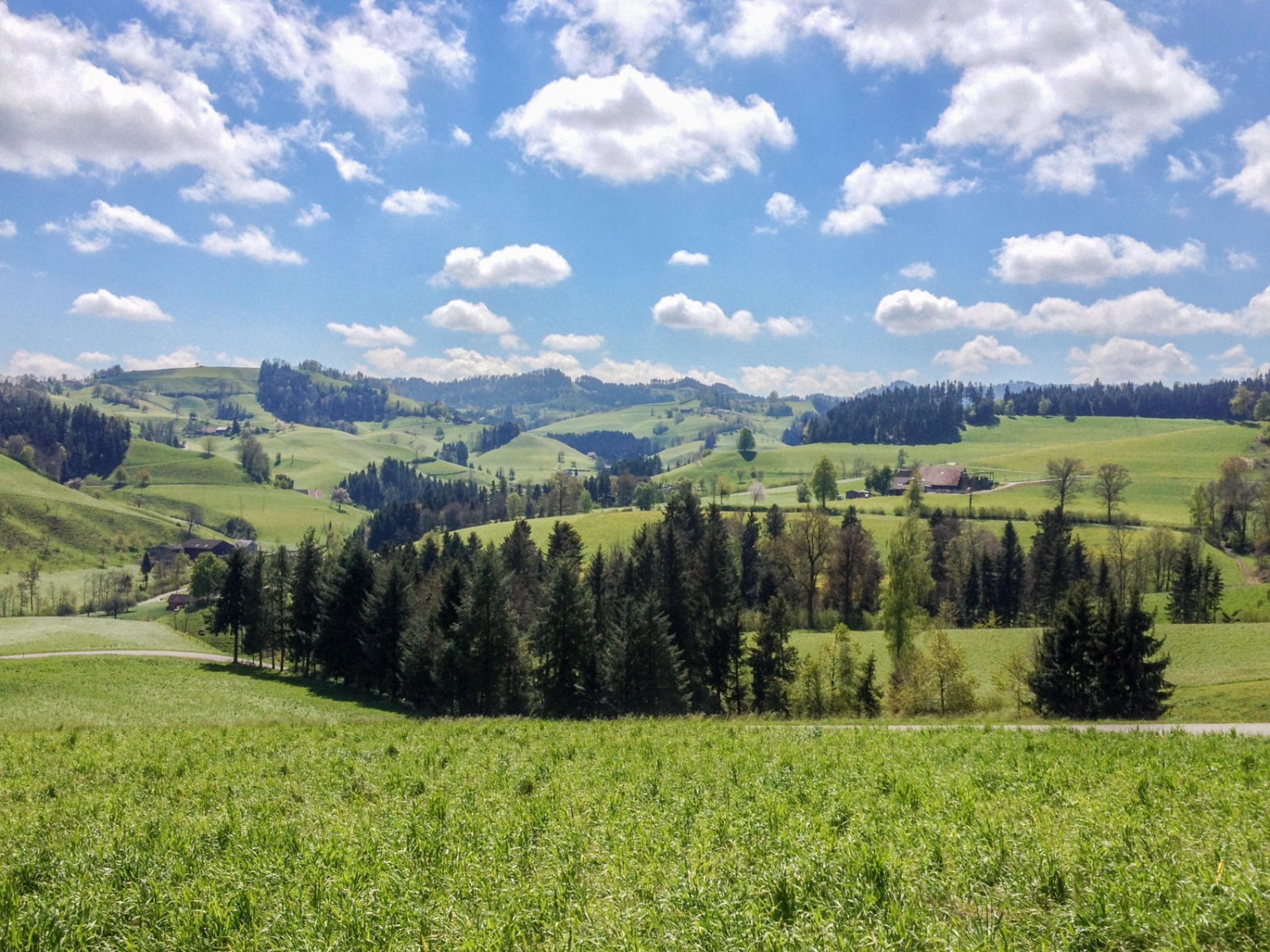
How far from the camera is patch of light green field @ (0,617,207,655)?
240 ft

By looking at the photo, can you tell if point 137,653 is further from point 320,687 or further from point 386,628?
point 386,628

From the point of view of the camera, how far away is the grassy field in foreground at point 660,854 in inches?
243

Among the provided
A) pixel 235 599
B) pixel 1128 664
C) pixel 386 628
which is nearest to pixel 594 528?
pixel 235 599

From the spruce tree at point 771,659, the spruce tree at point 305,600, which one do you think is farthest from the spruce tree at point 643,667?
the spruce tree at point 305,600

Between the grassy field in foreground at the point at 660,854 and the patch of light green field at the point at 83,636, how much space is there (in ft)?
254

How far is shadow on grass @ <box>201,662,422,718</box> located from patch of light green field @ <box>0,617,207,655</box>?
14.5 meters

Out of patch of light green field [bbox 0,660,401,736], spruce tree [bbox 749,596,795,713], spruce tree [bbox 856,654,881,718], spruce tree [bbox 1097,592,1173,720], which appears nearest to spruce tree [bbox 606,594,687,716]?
spruce tree [bbox 749,596,795,713]

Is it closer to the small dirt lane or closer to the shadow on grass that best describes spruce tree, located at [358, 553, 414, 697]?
the shadow on grass

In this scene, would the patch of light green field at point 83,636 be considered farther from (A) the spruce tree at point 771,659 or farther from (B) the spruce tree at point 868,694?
(B) the spruce tree at point 868,694

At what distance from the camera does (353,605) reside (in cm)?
6769

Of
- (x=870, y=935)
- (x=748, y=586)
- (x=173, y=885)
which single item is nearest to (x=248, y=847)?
(x=173, y=885)

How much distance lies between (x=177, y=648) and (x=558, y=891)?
300 ft

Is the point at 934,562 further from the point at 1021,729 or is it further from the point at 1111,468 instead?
the point at 1021,729

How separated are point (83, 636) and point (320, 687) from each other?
127ft
